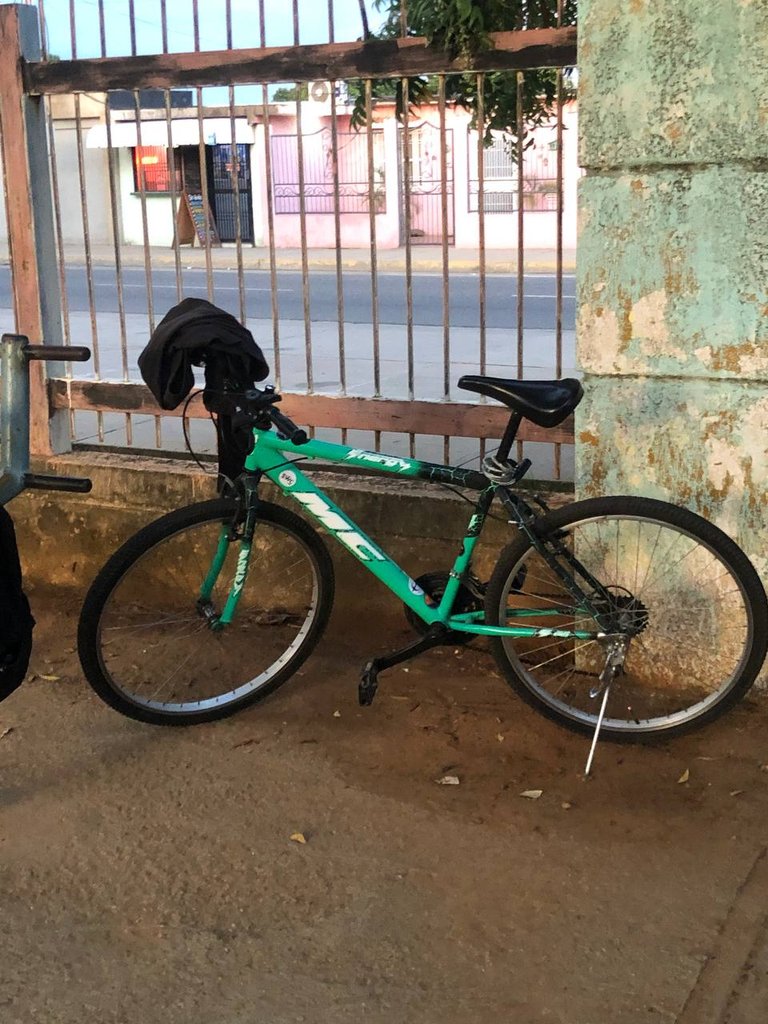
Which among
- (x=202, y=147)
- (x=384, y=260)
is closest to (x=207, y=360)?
(x=202, y=147)

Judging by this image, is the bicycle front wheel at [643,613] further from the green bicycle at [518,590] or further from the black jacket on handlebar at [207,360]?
the black jacket on handlebar at [207,360]

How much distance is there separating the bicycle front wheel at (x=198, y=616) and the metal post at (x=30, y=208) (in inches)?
48.8

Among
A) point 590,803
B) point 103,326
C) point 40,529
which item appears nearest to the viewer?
point 590,803

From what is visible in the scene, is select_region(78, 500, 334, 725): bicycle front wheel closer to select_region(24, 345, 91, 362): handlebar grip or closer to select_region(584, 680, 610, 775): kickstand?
select_region(24, 345, 91, 362): handlebar grip

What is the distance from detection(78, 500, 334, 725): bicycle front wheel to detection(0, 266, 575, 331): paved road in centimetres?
787

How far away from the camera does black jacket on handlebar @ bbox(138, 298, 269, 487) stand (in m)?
3.80

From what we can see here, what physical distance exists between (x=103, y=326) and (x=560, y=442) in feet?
28.9

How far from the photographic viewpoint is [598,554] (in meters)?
4.09

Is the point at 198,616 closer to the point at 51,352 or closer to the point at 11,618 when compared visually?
the point at 11,618

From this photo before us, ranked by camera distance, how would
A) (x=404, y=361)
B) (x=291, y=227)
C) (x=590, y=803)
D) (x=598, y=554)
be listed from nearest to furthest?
(x=590, y=803)
(x=598, y=554)
(x=404, y=361)
(x=291, y=227)

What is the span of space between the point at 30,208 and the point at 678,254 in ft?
9.44

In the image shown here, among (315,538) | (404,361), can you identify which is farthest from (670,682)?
(404,361)

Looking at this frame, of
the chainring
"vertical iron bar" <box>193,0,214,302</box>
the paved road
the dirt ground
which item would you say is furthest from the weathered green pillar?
the paved road

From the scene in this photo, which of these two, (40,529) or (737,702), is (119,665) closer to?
(40,529)
